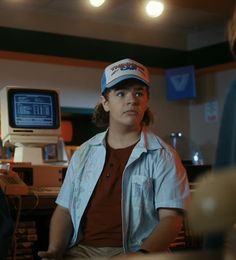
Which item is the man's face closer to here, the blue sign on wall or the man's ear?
the man's ear

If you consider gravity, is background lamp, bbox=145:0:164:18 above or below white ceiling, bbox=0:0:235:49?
below

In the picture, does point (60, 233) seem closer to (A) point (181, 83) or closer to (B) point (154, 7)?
(B) point (154, 7)

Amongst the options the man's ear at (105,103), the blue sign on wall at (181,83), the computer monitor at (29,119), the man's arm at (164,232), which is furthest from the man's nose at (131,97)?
the blue sign on wall at (181,83)

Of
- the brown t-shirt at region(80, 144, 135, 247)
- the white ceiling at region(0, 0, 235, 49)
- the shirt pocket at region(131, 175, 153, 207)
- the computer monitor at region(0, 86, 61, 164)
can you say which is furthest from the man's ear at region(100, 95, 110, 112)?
the white ceiling at region(0, 0, 235, 49)

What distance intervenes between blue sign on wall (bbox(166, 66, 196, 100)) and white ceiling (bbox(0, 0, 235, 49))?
0.42 m

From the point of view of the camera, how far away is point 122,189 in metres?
1.96

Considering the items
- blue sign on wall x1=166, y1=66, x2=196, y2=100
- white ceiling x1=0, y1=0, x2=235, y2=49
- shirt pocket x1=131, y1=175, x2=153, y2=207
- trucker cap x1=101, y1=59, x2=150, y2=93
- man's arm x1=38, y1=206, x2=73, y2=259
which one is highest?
white ceiling x1=0, y1=0, x2=235, y2=49

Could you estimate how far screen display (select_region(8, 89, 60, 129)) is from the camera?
301 cm

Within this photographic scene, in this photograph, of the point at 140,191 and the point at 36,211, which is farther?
the point at 36,211

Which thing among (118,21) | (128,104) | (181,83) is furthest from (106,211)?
(181,83)

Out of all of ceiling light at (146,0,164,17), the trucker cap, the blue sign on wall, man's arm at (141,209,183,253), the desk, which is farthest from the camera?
the blue sign on wall

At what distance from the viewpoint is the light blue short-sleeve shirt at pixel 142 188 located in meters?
1.94

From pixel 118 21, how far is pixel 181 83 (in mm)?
1142

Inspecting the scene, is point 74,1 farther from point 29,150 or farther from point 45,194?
point 45,194
